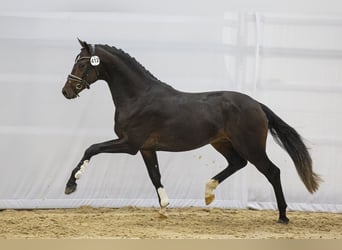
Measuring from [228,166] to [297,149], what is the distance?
1.87ft

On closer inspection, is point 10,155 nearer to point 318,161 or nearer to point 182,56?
point 182,56

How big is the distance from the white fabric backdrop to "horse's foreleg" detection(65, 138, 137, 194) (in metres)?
1.30

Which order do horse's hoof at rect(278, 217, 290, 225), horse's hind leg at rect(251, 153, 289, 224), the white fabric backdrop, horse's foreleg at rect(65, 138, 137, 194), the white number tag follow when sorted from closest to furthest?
horse's foreleg at rect(65, 138, 137, 194)
the white number tag
horse's hind leg at rect(251, 153, 289, 224)
horse's hoof at rect(278, 217, 290, 225)
the white fabric backdrop

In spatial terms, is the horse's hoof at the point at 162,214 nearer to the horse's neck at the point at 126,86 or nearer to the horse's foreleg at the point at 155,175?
the horse's foreleg at the point at 155,175

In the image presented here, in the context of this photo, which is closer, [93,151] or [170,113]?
[93,151]

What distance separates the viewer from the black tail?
496 cm

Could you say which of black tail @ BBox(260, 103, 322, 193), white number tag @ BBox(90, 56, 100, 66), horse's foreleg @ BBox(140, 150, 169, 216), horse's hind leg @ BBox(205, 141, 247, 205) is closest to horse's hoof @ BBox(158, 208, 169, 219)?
horse's foreleg @ BBox(140, 150, 169, 216)

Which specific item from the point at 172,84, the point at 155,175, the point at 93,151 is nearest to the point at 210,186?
the point at 155,175

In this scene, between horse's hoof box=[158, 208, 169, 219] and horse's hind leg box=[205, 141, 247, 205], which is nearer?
horse's hind leg box=[205, 141, 247, 205]

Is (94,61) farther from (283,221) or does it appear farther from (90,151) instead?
(283,221)

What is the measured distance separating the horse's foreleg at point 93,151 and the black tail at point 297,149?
1.17 metres

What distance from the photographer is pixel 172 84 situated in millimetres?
6109

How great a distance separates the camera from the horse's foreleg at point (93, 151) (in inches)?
177

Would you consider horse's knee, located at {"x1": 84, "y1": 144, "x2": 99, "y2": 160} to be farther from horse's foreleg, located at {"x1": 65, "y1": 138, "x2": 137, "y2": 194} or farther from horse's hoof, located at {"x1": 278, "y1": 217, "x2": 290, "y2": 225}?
horse's hoof, located at {"x1": 278, "y1": 217, "x2": 290, "y2": 225}
